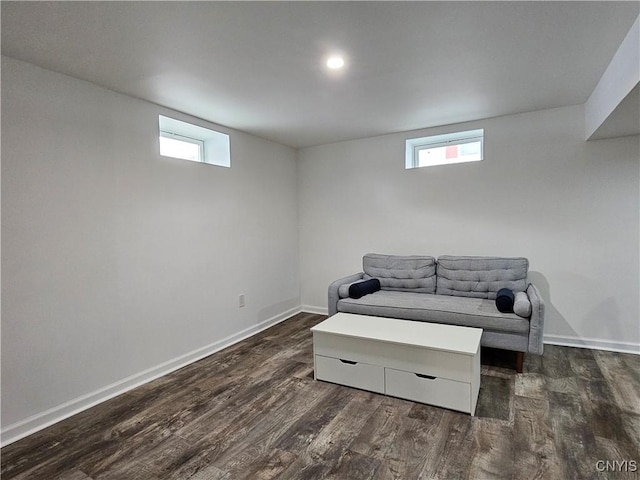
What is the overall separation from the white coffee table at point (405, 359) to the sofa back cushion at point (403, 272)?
0.86 meters

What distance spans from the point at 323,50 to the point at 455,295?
8.51 feet

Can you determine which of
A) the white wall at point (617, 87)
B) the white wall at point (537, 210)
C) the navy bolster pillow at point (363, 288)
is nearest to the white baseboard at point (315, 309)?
the white wall at point (537, 210)

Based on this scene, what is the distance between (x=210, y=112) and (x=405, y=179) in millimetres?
2277

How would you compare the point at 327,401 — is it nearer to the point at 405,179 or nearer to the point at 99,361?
the point at 99,361

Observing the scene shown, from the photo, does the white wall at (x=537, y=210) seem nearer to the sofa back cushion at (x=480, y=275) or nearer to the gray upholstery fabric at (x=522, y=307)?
the sofa back cushion at (x=480, y=275)

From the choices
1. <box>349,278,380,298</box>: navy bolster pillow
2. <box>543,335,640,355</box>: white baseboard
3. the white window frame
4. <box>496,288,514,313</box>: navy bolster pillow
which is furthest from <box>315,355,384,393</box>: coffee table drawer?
the white window frame

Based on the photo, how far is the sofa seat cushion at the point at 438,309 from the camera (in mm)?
2717

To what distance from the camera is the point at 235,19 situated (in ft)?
5.66

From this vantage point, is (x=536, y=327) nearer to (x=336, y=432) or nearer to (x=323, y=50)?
(x=336, y=432)

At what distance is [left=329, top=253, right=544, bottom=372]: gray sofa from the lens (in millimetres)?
2668

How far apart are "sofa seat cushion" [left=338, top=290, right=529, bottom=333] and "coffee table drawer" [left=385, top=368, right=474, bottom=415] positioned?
75cm

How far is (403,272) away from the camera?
12.2 ft

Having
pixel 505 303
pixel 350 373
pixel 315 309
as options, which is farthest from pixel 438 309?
pixel 315 309

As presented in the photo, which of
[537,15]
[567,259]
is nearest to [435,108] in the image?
[537,15]
